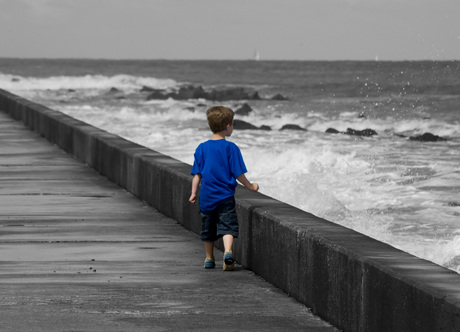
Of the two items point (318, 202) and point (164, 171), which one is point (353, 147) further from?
point (164, 171)

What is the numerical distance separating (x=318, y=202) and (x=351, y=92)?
65893mm

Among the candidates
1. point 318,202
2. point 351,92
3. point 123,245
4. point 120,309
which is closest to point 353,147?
point 318,202

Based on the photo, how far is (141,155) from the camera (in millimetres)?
11406

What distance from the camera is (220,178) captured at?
7.24 metres

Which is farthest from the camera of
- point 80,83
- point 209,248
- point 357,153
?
point 80,83

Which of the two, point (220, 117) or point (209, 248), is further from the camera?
point (209, 248)

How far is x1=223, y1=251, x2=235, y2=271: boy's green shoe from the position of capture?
723cm

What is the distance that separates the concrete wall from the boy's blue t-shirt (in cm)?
28

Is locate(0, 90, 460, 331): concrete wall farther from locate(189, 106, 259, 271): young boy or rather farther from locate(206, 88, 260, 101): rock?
locate(206, 88, 260, 101): rock

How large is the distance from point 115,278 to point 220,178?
3.07ft

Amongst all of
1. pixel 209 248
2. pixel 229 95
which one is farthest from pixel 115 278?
pixel 229 95

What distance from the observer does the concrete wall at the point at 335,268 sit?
15.7 ft

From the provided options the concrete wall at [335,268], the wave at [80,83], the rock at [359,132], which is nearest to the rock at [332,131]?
the rock at [359,132]

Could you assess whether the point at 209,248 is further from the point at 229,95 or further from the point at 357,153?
the point at 229,95
